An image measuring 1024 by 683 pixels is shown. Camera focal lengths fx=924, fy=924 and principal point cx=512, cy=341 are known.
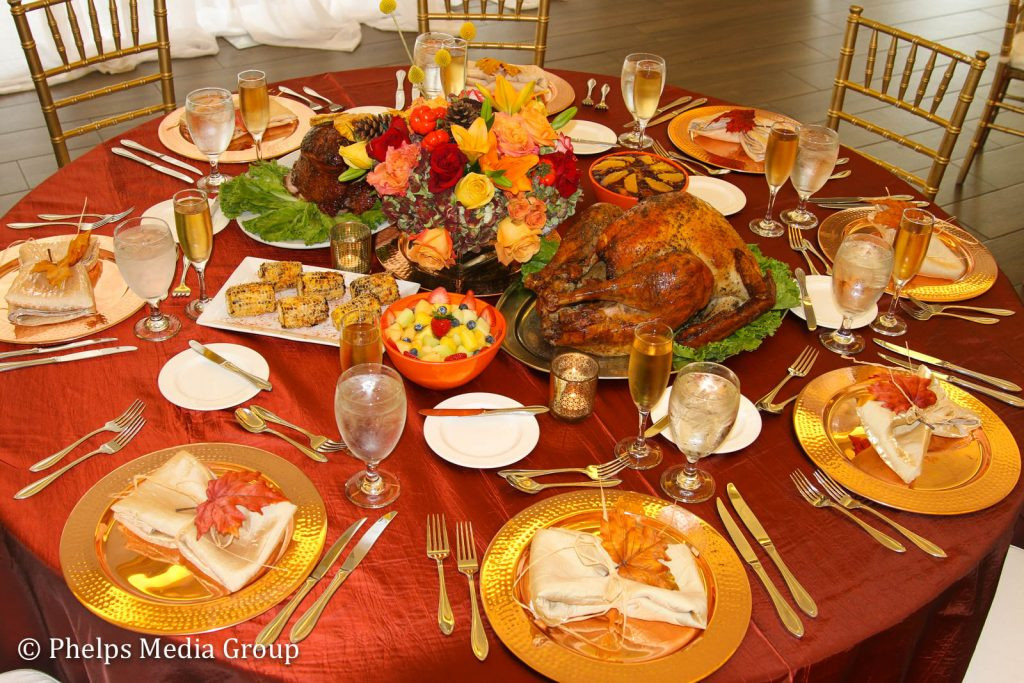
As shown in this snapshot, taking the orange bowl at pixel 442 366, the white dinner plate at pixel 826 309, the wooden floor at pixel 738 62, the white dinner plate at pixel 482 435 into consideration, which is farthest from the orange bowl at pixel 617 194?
the wooden floor at pixel 738 62

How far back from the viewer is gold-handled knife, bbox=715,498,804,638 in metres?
1.29

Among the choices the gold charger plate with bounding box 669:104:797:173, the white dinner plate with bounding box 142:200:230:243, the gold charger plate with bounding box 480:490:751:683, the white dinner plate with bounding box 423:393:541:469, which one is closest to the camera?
the gold charger plate with bounding box 480:490:751:683

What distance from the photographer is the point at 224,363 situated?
173 cm

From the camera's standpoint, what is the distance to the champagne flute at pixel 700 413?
1.41 metres

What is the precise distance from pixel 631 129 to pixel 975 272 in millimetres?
997

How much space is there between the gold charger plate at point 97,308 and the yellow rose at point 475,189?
0.70 metres

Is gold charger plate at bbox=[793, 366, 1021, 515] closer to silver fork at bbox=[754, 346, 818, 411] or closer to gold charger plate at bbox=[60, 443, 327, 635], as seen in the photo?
silver fork at bbox=[754, 346, 818, 411]

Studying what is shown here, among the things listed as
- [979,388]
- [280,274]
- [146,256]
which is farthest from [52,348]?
[979,388]

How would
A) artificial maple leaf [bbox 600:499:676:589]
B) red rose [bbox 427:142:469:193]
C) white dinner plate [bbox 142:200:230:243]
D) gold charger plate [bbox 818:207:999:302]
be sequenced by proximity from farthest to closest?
white dinner plate [bbox 142:200:230:243] < gold charger plate [bbox 818:207:999:302] < red rose [bbox 427:142:469:193] < artificial maple leaf [bbox 600:499:676:589]

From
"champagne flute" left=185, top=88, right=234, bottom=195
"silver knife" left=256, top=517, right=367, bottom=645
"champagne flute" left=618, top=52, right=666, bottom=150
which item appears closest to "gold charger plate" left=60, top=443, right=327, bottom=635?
"silver knife" left=256, top=517, right=367, bottom=645

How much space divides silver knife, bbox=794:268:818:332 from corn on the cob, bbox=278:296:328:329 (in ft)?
3.26

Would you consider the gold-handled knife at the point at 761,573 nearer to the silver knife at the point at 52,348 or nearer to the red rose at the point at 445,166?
the red rose at the point at 445,166

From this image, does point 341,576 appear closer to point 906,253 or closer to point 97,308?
point 97,308

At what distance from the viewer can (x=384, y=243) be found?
6.91 ft
